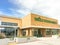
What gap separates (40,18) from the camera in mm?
33594

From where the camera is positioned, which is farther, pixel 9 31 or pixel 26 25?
pixel 9 31

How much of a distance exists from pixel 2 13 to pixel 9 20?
136 inches

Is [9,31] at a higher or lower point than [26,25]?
lower

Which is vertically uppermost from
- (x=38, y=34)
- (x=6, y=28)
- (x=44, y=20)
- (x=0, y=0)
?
(x=0, y=0)

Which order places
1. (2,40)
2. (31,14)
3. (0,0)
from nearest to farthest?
(2,40) < (0,0) < (31,14)

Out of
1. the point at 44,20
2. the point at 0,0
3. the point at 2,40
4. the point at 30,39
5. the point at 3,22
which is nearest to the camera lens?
the point at 2,40

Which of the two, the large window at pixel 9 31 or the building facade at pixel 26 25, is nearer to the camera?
the building facade at pixel 26 25

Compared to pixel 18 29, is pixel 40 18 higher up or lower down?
higher up

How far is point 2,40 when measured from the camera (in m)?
13.1

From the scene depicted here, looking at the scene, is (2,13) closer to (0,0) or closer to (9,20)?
(9,20)

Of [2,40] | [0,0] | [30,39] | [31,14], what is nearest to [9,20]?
[31,14]

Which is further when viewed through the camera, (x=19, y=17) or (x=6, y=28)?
(x=19, y=17)

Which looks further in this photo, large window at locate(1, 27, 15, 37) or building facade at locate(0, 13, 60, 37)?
large window at locate(1, 27, 15, 37)

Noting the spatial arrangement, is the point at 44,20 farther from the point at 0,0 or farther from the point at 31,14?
the point at 0,0
